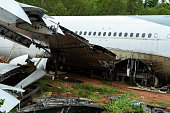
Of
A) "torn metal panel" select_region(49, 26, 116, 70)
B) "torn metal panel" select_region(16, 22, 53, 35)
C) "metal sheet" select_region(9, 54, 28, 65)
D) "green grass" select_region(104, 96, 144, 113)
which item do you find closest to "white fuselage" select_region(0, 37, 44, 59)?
"metal sheet" select_region(9, 54, 28, 65)

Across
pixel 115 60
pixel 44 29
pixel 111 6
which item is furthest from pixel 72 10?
pixel 44 29

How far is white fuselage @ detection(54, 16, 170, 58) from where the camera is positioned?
1291 cm

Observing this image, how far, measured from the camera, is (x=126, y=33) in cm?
1394

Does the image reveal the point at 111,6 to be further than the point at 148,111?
Yes

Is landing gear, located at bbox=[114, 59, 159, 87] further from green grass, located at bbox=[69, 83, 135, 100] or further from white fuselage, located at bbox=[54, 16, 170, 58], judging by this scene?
green grass, located at bbox=[69, 83, 135, 100]

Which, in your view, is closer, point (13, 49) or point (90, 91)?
point (90, 91)

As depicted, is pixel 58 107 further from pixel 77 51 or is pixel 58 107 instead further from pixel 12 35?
pixel 12 35

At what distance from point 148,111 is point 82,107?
203cm

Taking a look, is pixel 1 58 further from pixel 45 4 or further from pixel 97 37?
pixel 45 4

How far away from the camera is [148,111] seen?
23.4 ft

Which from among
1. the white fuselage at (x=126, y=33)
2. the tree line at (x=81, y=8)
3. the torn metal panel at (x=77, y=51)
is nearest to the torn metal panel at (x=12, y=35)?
the torn metal panel at (x=77, y=51)

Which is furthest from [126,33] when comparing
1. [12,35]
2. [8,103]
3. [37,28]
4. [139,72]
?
[8,103]

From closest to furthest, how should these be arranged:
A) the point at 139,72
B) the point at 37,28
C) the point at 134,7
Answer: the point at 37,28 < the point at 139,72 < the point at 134,7

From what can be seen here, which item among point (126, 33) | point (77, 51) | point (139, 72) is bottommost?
point (139, 72)
